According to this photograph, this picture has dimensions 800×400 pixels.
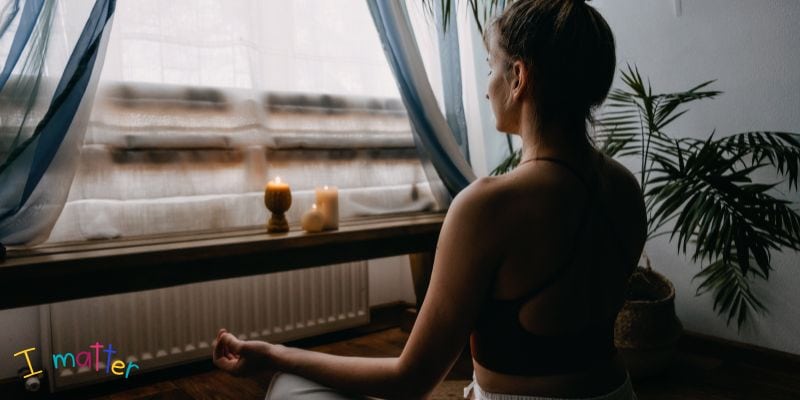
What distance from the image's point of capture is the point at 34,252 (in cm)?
145

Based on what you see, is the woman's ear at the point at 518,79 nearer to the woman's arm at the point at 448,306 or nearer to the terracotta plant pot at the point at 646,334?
the woman's arm at the point at 448,306

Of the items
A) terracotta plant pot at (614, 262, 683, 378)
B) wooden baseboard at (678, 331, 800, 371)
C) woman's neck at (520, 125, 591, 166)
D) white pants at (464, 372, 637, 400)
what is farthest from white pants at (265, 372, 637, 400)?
wooden baseboard at (678, 331, 800, 371)

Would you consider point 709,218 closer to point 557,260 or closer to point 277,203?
point 557,260

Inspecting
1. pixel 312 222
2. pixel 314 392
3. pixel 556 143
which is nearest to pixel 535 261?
pixel 556 143

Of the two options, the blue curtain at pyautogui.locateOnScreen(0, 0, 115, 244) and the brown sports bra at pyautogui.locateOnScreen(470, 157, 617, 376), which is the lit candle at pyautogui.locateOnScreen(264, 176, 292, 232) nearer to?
the blue curtain at pyautogui.locateOnScreen(0, 0, 115, 244)

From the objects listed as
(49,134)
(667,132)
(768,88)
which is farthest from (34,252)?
(768,88)

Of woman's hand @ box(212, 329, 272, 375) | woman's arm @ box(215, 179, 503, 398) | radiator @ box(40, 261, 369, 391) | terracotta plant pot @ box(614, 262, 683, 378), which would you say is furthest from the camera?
terracotta plant pot @ box(614, 262, 683, 378)

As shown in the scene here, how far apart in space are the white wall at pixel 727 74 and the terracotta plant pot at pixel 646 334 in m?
0.39

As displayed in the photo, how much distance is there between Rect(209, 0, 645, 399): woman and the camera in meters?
0.68

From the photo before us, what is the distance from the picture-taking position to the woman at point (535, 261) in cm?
68

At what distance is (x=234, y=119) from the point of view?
6.38 ft

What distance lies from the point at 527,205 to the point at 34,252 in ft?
4.45

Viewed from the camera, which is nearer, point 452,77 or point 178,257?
point 178,257

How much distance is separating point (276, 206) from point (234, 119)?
36cm
